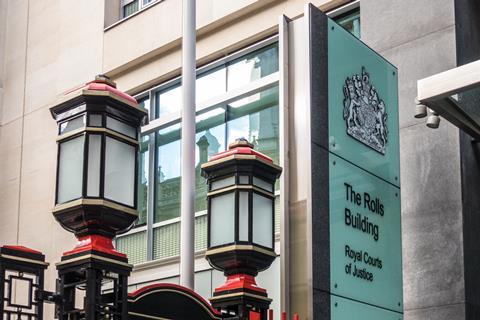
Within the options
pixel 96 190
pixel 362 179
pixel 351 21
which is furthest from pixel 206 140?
pixel 96 190

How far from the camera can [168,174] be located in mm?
18938

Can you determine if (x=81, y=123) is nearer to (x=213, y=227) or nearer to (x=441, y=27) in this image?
(x=213, y=227)

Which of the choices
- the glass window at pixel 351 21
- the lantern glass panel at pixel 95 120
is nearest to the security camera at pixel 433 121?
the lantern glass panel at pixel 95 120

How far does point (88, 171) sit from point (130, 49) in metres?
12.4

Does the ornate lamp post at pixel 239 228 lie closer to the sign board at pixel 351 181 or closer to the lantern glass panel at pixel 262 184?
the lantern glass panel at pixel 262 184

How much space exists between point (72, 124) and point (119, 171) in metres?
0.55

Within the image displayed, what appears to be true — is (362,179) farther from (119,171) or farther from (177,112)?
(177,112)

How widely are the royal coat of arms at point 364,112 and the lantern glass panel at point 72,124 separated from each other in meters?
3.33

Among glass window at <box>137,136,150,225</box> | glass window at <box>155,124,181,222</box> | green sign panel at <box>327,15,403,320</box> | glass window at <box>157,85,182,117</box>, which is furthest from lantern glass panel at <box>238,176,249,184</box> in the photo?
glass window at <box>157,85,182,117</box>

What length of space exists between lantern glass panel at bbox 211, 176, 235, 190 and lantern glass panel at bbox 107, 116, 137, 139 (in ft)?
5.44

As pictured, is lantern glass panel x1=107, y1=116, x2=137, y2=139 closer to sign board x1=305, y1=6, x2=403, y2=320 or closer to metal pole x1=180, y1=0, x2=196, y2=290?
sign board x1=305, y1=6, x2=403, y2=320

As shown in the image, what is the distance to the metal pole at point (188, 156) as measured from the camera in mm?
11039

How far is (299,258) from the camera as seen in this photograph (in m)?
10.4

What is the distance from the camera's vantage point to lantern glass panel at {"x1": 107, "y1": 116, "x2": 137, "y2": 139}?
8578 mm
